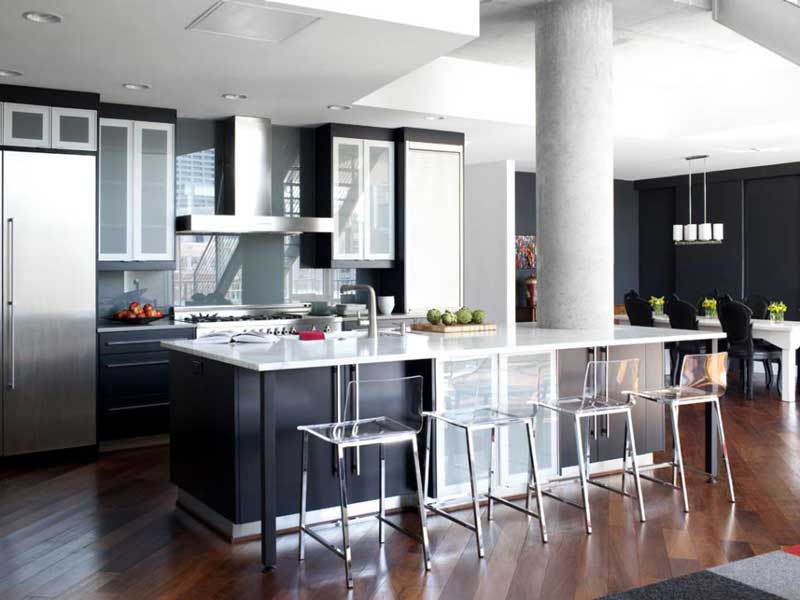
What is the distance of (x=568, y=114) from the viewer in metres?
5.36

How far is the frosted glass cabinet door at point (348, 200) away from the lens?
24.1 ft

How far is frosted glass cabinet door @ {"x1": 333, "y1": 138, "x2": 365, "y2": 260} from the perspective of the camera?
7336 millimetres

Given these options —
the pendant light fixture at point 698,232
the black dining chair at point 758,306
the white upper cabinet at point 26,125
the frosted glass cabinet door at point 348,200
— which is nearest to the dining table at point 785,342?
the black dining chair at point 758,306

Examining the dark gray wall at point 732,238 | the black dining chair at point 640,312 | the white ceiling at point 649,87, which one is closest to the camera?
the white ceiling at point 649,87

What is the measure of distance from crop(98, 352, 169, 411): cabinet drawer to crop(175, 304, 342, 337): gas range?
0.43 metres

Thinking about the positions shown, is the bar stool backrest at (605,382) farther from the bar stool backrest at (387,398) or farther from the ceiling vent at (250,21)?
the ceiling vent at (250,21)

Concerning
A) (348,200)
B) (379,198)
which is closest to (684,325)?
(379,198)

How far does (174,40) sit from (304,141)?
2.91 meters

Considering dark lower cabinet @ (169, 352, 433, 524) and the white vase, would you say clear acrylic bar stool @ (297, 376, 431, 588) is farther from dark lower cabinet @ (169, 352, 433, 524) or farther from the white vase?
the white vase

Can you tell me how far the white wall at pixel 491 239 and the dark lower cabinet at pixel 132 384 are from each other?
417 centimetres

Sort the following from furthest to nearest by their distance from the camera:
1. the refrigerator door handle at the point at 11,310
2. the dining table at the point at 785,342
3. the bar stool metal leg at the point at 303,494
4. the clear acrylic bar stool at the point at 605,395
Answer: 1. the dining table at the point at 785,342
2. the refrigerator door handle at the point at 11,310
3. the clear acrylic bar stool at the point at 605,395
4. the bar stool metal leg at the point at 303,494

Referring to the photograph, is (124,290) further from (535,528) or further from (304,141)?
(535,528)

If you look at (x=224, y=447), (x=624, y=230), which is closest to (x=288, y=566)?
(x=224, y=447)

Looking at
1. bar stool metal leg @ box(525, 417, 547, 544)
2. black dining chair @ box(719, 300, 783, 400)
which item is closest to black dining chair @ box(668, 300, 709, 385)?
black dining chair @ box(719, 300, 783, 400)
